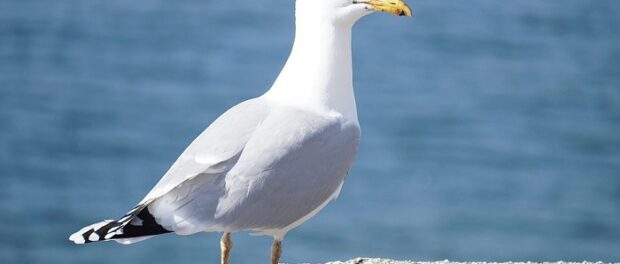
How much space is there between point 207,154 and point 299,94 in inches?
14.2

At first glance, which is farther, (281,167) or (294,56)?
(294,56)

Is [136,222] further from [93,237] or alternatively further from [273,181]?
[273,181]

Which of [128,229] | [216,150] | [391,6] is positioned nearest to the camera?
[128,229]

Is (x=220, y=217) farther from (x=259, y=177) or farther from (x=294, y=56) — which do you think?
(x=294, y=56)

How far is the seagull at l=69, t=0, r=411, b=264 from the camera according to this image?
296 cm

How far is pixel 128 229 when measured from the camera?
2885 mm

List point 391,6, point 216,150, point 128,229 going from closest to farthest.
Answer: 1. point 128,229
2. point 216,150
3. point 391,6

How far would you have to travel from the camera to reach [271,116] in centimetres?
311

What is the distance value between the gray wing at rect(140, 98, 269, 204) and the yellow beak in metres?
0.41

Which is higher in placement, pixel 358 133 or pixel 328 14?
pixel 328 14

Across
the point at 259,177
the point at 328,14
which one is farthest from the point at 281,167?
the point at 328,14

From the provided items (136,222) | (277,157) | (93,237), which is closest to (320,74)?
(277,157)

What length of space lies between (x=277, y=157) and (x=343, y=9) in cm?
48

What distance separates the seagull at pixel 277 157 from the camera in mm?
2957
